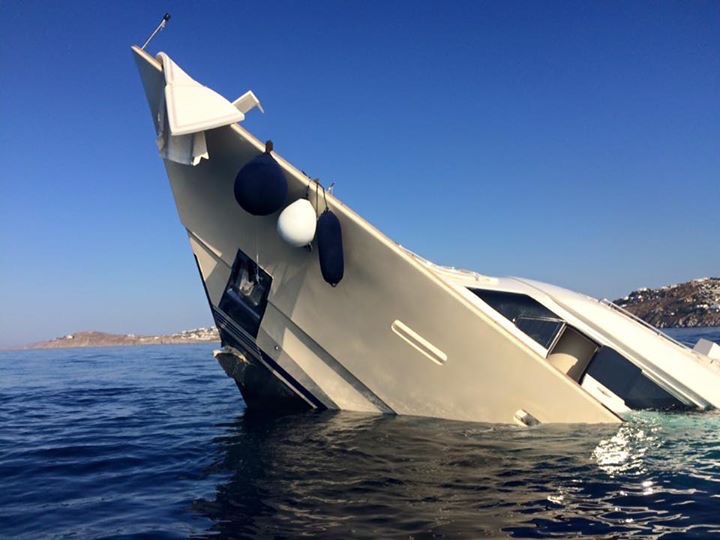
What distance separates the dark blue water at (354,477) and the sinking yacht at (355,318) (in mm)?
405

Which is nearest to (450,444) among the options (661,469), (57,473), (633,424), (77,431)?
(661,469)

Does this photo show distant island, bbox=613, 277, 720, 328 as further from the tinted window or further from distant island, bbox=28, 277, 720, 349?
the tinted window

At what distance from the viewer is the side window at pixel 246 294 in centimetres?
757

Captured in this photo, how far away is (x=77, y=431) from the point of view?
752cm

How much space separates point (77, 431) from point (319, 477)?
463cm

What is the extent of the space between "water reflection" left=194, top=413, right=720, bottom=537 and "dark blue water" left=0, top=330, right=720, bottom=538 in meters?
0.02

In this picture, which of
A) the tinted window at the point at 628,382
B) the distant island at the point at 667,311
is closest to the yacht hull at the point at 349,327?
the tinted window at the point at 628,382

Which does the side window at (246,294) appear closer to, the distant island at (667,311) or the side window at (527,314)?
the side window at (527,314)

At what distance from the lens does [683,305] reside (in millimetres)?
56969

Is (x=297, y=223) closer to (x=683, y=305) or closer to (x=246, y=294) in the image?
(x=246, y=294)

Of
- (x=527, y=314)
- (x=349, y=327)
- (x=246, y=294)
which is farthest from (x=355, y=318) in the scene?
(x=527, y=314)

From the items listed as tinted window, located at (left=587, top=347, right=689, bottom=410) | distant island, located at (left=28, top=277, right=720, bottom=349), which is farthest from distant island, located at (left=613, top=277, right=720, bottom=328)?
tinted window, located at (left=587, top=347, right=689, bottom=410)

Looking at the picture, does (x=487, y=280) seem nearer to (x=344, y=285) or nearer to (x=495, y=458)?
(x=344, y=285)

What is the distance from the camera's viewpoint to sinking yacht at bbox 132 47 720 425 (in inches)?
261
